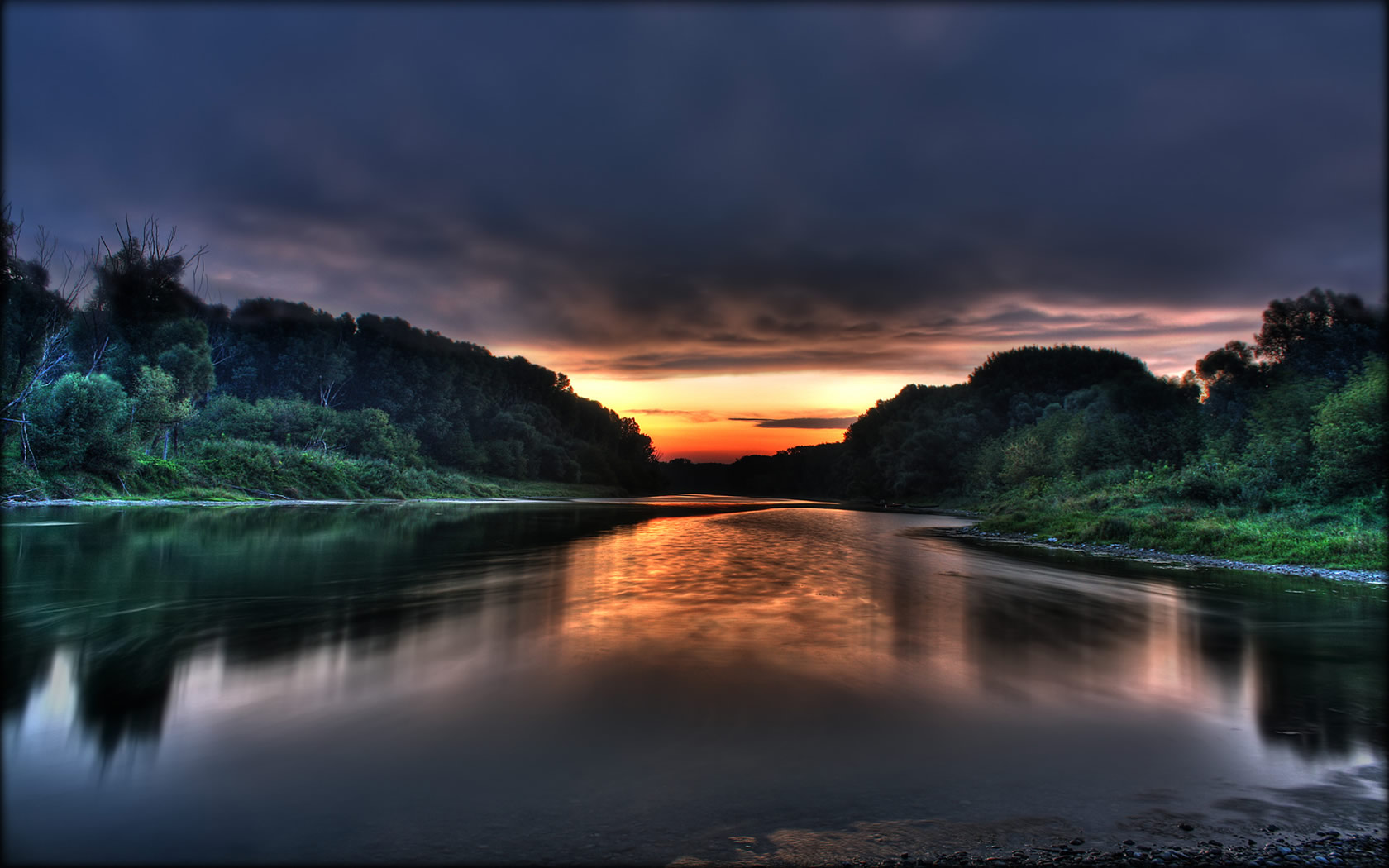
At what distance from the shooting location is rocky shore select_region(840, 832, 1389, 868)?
3.64 meters

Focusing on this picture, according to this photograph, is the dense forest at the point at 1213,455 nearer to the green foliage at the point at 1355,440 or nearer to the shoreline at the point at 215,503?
the green foliage at the point at 1355,440

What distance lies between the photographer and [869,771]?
16.4 feet

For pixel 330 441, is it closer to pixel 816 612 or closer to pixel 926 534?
pixel 926 534

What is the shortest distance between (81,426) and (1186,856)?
42.1 meters

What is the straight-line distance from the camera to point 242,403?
59.5 metres

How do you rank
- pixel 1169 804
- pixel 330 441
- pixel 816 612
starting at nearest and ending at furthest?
1. pixel 1169 804
2. pixel 816 612
3. pixel 330 441

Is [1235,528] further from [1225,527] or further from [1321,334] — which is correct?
[1321,334]

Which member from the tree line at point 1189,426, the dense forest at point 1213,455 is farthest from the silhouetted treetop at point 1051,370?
the dense forest at point 1213,455

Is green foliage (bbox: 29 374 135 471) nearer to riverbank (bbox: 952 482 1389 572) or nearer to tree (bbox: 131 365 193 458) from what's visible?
tree (bbox: 131 365 193 458)

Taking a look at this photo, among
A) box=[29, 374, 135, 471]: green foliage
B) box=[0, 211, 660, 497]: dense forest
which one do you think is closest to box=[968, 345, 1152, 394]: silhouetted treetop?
box=[0, 211, 660, 497]: dense forest

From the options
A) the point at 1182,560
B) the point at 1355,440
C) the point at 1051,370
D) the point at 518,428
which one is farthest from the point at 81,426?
the point at 1051,370

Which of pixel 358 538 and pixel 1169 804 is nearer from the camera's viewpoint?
pixel 1169 804

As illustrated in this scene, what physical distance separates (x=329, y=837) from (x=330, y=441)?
2731 inches

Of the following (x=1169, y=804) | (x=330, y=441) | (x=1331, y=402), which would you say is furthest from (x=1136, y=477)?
(x=330, y=441)
